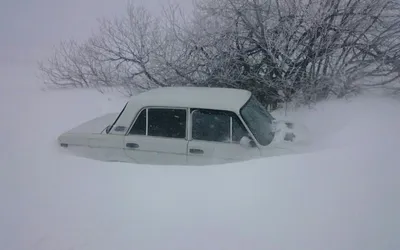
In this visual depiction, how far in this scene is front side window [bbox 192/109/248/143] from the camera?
297cm

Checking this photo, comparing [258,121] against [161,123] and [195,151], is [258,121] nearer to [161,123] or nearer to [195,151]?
[195,151]

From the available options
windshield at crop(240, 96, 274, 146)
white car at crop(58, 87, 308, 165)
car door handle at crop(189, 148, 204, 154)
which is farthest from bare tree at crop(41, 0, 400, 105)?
car door handle at crop(189, 148, 204, 154)

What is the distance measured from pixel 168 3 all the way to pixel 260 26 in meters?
2.07

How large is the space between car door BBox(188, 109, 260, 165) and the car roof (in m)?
0.08

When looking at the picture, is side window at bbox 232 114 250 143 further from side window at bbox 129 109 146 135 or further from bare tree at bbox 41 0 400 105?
bare tree at bbox 41 0 400 105

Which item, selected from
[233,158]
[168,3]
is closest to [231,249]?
[233,158]

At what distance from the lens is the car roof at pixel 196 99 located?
10.1 feet

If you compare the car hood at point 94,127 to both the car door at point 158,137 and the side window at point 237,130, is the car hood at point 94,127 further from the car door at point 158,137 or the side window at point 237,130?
the side window at point 237,130

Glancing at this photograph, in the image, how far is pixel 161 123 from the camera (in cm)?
313

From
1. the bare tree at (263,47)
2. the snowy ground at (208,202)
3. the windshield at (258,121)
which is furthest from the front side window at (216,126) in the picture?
the bare tree at (263,47)

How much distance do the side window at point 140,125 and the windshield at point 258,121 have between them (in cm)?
100

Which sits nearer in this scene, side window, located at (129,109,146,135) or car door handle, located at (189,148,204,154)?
car door handle, located at (189,148,204,154)

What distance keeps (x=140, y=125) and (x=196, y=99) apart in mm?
638

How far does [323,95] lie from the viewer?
15.1 ft
